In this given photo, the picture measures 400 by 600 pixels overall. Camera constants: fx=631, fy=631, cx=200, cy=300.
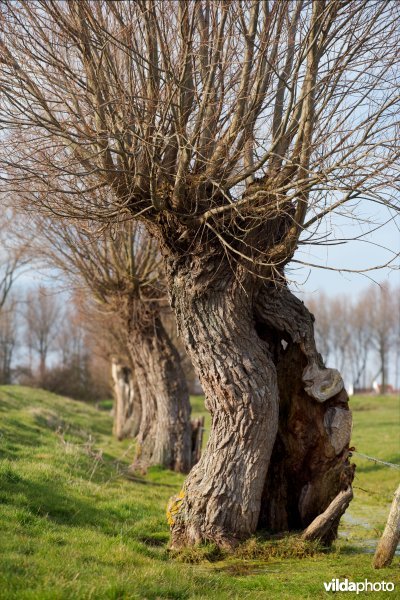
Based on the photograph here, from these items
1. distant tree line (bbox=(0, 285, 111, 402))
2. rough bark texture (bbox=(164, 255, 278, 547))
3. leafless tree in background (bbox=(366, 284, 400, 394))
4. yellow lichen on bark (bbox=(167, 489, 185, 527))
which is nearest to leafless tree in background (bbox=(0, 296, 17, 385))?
distant tree line (bbox=(0, 285, 111, 402))

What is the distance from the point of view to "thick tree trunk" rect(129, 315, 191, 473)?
15.4 metres

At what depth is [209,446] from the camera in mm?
8109

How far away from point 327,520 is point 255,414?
60.7 inches

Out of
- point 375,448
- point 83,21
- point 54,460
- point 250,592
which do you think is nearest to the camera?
point 250,592

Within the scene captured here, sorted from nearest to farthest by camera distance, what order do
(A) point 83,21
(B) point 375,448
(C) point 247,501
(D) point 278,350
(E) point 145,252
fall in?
(A) point 83,21 → (C) point 247,501 → (D) point 278,350 → (E) point 145,252 → (B) point 375,448

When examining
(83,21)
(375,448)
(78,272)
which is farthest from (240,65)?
(375,448)

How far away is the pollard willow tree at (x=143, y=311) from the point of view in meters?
14.7

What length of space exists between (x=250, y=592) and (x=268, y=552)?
1705 millimetres

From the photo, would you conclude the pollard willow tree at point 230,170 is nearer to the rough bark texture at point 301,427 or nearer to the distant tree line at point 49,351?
the rough bark texture at point 301,427

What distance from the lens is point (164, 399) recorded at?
15.5 metres

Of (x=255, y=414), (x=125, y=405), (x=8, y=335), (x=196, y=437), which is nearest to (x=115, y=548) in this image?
(x=255, y=414)

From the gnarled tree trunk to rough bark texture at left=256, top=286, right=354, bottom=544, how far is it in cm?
1

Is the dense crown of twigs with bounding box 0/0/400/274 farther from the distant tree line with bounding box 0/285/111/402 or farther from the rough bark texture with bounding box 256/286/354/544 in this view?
the distant tree line with bounding box 0/285/111/402

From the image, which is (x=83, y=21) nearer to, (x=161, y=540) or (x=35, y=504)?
(x=35, y=504)
